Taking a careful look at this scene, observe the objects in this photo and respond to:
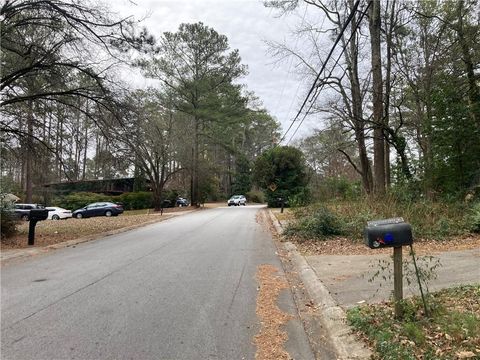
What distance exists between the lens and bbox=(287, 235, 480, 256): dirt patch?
9.77 metres

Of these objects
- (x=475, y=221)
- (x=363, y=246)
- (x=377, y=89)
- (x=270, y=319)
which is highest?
(x=377, y=89)

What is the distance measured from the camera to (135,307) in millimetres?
5762

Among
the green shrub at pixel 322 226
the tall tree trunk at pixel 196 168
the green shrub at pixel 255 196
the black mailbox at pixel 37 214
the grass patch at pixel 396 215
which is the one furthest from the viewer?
the green shrub at pixel 255 196

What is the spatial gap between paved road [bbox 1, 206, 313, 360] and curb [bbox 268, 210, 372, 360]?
13.4 inches

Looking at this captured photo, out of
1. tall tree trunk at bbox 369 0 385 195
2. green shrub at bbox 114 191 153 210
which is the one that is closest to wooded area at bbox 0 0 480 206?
tall tree trunk at bbox 369 0 385 195

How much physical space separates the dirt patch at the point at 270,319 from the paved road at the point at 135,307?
10 cm

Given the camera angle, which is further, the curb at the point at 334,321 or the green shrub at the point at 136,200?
the green shrub at the point at 136,200

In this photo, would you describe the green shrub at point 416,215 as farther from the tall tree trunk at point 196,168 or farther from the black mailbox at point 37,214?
the tall tree trunk at point 196,168

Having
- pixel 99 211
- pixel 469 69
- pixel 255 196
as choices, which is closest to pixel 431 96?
pixel 469 69

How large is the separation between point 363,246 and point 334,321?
6179 mm

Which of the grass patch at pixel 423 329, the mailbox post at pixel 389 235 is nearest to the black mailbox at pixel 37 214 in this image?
the grass patch at pixel 423 329

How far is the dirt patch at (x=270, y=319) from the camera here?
4.27 metres

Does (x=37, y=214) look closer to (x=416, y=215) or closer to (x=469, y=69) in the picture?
(x=416, y=215)

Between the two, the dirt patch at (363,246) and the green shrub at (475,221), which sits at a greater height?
the green shrub at (475,221)
